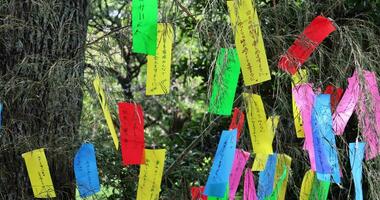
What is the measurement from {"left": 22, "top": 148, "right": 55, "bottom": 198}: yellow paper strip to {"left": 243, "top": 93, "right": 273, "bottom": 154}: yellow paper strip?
0.66 metres

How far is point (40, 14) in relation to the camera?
201 cm

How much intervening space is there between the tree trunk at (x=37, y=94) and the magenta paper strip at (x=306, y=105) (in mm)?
713

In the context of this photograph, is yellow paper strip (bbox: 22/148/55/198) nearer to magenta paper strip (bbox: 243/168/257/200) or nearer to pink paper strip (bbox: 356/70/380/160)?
magenta paper strip (bbox: 243/168/257/200)

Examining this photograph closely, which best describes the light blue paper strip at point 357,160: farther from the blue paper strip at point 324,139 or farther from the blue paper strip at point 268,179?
the blue paper strip at point 268,179

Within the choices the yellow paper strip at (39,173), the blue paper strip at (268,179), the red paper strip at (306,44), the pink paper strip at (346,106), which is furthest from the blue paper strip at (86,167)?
the pink paper strip at (346,106)

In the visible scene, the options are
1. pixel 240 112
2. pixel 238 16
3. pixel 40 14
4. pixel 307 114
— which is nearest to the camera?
pixel 238 16

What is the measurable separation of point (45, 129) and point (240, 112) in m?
0.68

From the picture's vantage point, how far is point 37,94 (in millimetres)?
2002

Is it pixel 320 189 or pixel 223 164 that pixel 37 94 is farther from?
pixel 320 189

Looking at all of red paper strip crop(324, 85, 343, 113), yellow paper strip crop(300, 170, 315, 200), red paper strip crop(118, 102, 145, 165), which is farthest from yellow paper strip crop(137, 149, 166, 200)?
red paper strip crop(324, 85, 343, 113)

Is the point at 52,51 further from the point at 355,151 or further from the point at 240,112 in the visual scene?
the point at 355,151

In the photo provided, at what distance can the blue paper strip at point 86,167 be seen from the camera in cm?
186

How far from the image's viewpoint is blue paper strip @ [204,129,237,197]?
177cm

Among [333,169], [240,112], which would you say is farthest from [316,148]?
[240,112]
